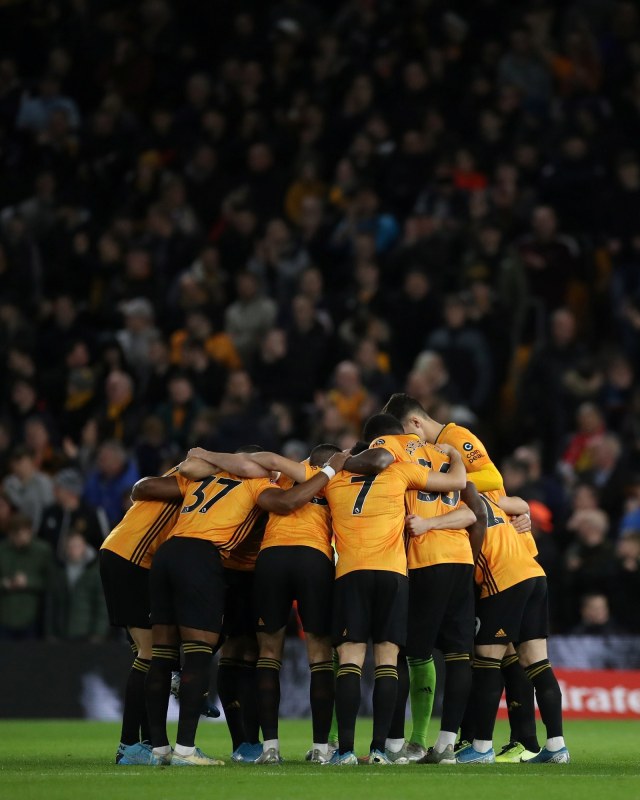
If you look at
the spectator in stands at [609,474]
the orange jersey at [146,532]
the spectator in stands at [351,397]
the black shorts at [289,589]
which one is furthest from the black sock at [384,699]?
the spectator in stands at [351,397]

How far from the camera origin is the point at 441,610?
11.1 meters

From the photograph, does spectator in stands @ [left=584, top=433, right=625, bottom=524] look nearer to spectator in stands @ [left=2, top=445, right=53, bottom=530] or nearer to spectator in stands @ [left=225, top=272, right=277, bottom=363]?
spectator in stands @ [left=225, top=272, right=277, bottom=363]

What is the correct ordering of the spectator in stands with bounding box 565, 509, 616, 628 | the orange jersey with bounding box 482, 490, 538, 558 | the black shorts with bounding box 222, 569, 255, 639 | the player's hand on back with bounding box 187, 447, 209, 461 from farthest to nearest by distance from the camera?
the spectator in stands with bounding box 565, 509, 616, 628 < the orange jersey with bounding box 482, 490, 538, 558 < the black shorts with bounding box 222, 569, 255, 639 < the player's hand on back with bounding box 187, 447, 209, 461

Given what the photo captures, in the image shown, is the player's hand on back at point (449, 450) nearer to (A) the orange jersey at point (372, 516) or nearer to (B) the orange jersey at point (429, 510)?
(B) the orange jersey at point (429, 510)

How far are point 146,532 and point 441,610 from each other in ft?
6.65

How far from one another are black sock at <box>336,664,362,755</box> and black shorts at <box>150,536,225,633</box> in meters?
0.85

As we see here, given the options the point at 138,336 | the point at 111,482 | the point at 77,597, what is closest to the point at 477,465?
the point at 77,597

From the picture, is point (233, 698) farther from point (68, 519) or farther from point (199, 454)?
point (68, 519)

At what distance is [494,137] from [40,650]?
883 cm

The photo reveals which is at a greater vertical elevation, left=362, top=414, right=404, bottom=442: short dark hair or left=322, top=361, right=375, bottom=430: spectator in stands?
left=322, top=361, right=375, bottom=430: spectator in stands

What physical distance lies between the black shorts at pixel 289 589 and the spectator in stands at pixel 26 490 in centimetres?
786

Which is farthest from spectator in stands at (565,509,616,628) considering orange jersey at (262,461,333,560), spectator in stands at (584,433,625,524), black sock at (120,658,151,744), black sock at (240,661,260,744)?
black sock at (120,658,151,744)

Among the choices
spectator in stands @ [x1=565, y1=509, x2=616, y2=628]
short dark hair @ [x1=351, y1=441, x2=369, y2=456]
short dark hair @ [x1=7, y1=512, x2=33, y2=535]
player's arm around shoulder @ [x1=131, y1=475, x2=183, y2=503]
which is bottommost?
spectator in stands @ [x1=565, y1=509, x2=616, y2=628]

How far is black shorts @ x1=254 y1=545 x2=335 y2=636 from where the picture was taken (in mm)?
11031
